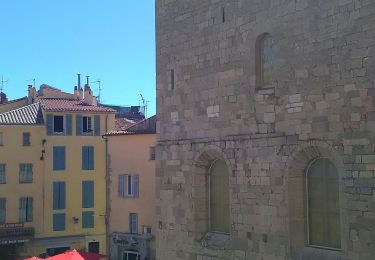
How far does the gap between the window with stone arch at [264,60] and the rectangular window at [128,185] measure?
16346 mm

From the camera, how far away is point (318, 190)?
33.9 ft

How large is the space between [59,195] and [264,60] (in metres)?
21.5

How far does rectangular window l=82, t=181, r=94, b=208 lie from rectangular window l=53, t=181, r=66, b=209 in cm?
107

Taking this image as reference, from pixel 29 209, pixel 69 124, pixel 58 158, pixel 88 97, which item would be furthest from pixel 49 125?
pixel 29 209

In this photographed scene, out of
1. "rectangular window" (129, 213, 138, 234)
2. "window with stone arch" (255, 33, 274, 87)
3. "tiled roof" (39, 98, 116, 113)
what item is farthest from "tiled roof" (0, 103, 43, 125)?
"window with stone arch" (255, 33, 274, 87)

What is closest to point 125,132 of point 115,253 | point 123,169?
point 123,169

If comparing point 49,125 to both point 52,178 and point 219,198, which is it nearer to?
point 52,178

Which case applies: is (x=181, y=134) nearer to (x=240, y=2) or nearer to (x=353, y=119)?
(x=240, y=2)

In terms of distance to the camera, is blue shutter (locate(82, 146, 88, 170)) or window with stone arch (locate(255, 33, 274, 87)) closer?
window with stone arch (locate(255, 33, 274, 87))

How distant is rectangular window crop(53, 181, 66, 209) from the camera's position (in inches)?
1196

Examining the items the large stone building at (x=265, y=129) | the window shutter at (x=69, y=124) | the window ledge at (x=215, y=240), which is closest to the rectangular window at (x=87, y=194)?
the window shutter at (x=69, y=124)

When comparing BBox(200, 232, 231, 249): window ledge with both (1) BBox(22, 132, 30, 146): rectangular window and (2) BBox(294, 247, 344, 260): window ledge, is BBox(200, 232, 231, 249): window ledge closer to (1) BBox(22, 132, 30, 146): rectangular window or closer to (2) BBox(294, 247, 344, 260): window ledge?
(2) BBox(294, 247, 344, 260): window ledge

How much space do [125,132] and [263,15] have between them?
57.2 feet

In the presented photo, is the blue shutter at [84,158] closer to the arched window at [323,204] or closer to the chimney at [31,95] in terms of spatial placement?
the chimney at [31,95]
